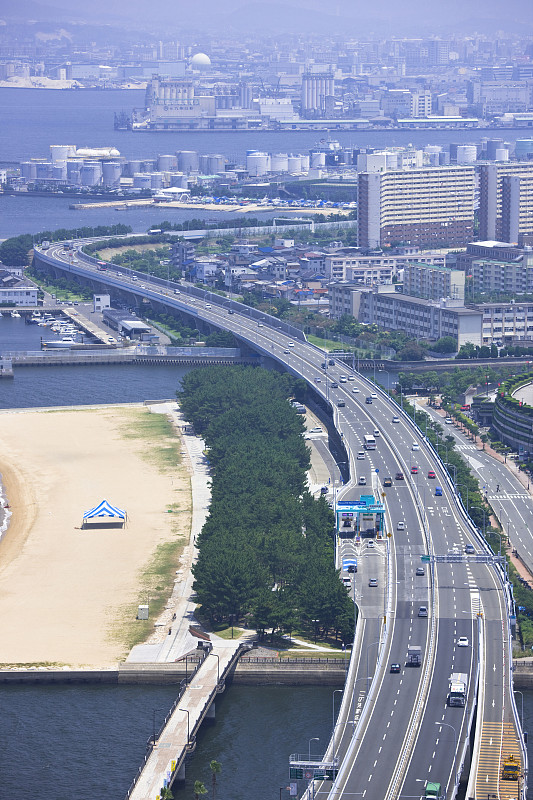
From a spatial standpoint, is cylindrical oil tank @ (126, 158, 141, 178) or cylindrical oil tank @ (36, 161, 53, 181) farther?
cylindrical oil tank @ (36, 161, 53, 181)

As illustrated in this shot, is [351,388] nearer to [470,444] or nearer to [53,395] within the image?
[470,444]

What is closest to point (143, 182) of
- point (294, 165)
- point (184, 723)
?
point (294, 165)

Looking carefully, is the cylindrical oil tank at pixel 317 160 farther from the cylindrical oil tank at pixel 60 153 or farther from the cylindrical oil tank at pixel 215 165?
the cylindrical oil tank at pixel 60 153

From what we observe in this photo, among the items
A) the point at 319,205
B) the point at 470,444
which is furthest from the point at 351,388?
the point at 319,205

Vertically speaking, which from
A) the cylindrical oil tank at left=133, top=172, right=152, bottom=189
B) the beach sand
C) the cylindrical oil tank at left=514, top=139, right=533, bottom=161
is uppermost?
the cylindrical oil tank at left=514, top=139, right=533, bottom=161

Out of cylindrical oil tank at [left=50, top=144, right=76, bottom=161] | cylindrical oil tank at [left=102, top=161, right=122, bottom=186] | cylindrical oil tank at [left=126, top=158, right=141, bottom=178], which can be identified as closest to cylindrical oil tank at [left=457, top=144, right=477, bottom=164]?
cylindrical oil tank at [left=126, top=158, right=141, bottom=178]

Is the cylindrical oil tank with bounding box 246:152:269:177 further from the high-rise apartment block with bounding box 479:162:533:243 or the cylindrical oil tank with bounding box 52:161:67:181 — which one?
the high-rise apartment block with bounding box 479:162:533:243
